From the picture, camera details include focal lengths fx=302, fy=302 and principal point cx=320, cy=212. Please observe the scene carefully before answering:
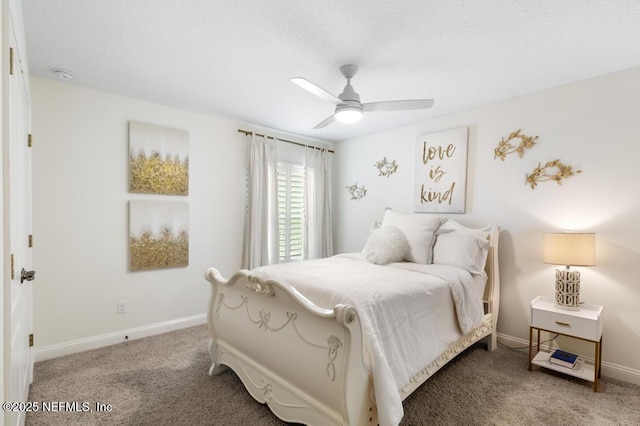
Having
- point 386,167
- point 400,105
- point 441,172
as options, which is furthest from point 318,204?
point 400,105

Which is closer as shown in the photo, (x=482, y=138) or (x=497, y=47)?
(x=497, y=47)

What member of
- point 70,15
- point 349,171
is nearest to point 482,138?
point 349,171

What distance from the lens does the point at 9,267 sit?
1.25 m

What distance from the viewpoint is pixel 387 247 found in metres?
3.02

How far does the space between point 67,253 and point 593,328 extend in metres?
4.47

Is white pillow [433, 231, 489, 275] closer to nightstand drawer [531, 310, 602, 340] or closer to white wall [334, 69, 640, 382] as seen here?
white wall [334, 69, 640, 382]

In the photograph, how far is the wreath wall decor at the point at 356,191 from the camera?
179 inches

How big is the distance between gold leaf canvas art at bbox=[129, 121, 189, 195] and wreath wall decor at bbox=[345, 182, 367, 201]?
7.78ft

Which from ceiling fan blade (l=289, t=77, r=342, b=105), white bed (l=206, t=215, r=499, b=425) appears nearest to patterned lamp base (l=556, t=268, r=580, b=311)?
white bed (l=206, t=215, r=499, b=425)

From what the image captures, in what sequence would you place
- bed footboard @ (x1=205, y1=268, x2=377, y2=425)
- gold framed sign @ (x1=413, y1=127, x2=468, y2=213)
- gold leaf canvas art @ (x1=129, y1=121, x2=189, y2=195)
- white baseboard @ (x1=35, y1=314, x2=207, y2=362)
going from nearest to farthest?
bed footboard @ (x1=205, y1=268, x2=377, y2=425), white baseboard @ (x1=35, y1=314, x2=207, y2=362), gold leaf canvas art @ (x1=129, y1=121, x2=189, y2=195), gold framed sign @ (x1=413, y1=127, x2=468, y2=213)

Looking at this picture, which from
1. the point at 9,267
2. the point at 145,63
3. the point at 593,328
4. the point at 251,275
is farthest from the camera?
the point at 145,63

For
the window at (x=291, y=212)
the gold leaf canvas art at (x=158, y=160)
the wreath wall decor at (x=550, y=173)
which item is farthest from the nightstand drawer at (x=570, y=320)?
the gold leaf canvas art at (x=158, y=160)

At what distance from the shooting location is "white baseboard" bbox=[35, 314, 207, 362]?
269 centimetres

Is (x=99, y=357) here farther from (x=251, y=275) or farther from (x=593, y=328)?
(x=593, y=328)
